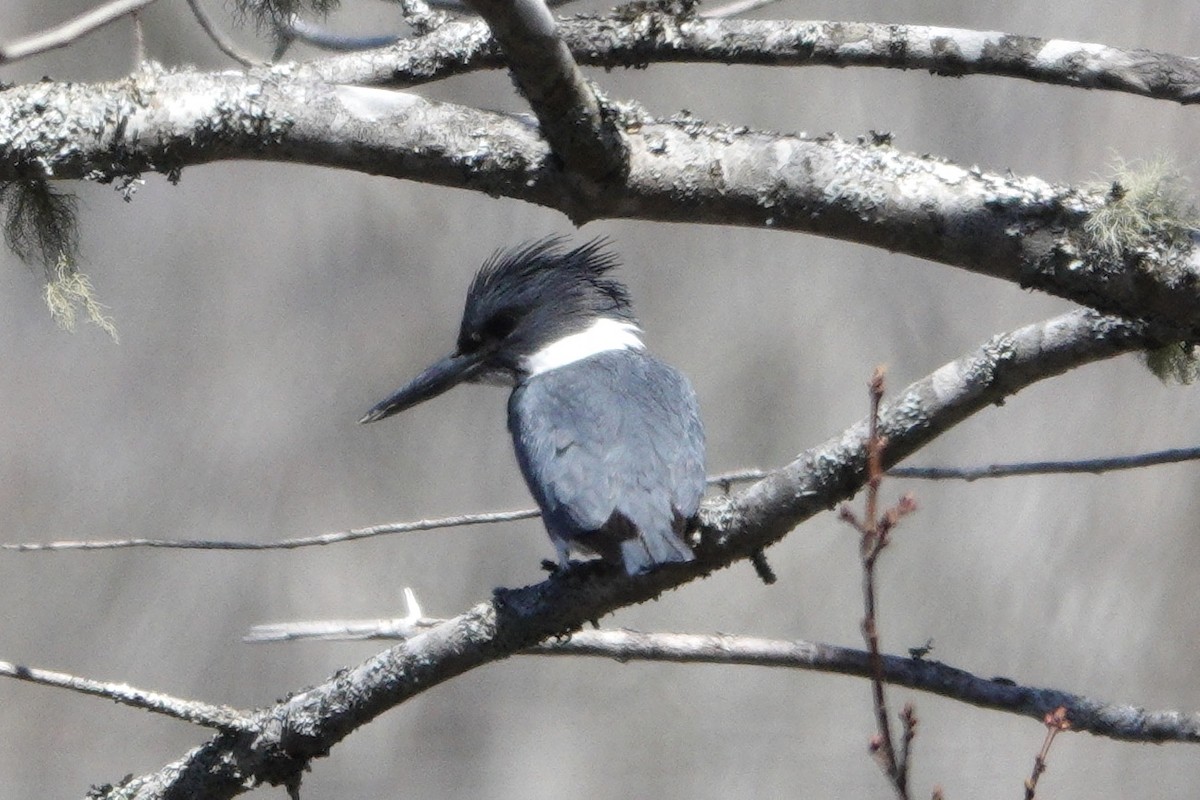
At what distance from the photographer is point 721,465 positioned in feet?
13.3

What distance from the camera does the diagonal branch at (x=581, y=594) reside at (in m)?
1.52

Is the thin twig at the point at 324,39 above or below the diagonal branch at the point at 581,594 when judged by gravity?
above

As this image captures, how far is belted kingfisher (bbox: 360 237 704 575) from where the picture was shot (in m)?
1.92

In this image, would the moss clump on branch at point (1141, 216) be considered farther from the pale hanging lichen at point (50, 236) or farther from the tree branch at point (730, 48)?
the pale hanging lichen at point (50, 236)

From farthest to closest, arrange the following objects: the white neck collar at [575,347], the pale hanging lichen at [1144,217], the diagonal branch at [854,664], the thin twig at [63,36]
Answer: the white neck collar at [575,347] < the diagonal branch at [854,664] < the thin twig at [63,36] < the pale hanging lichen at [1144,217]

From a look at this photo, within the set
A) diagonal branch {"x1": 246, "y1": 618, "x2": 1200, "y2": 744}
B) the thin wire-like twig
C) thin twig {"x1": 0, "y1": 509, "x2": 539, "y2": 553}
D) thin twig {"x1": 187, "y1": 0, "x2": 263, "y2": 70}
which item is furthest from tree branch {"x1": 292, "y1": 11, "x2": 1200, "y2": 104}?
diagonal branch {"x1": 246, "y1": 618, "x2": 1200, "y2": 744}

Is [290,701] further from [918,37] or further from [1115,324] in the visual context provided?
[918,37]

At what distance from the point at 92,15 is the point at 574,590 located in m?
0.96

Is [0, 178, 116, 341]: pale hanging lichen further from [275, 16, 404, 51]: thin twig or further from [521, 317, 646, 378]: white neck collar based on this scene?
[521, 317, 646, 378]: white neck collar

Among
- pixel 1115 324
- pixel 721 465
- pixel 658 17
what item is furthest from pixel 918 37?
pixel 721 465

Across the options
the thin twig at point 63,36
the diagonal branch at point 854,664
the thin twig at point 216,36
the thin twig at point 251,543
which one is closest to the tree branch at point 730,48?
the thin twig at point 63,36

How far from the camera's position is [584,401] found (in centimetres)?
226

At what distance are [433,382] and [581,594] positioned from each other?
0.98 metres

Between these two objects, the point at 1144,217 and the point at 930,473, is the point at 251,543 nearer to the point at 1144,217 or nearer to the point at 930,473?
the point at 930,473
